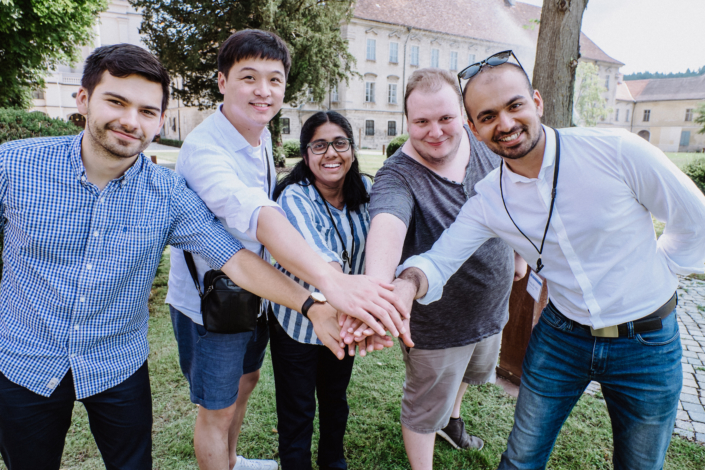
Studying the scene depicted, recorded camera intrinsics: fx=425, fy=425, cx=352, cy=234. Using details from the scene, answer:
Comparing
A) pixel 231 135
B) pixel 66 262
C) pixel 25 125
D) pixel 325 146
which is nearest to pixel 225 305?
pixel 66 262

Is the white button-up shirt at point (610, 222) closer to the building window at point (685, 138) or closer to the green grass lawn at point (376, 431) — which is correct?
the green grass lawn at point (376, 431)

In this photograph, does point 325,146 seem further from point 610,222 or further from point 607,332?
point 607,332

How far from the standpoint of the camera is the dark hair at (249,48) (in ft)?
7.91

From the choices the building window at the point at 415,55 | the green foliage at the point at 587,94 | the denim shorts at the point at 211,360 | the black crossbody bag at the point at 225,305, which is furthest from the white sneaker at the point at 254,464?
the building window at the point at 415,55

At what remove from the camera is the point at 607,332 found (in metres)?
1.96

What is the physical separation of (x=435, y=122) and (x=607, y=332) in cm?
139

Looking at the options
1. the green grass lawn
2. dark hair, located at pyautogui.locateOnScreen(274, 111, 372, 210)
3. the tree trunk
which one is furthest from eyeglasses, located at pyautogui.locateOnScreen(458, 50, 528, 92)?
the tree trunk

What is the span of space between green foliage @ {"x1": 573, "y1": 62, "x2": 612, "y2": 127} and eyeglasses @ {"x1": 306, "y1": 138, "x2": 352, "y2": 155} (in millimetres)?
40583

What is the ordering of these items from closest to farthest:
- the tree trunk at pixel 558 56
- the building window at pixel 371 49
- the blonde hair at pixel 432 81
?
the blonde hair at pixel 432 81 → the tree trunk at pixel 558 56 → the building window at pixel 371 49

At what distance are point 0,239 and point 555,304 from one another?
5.19 metres

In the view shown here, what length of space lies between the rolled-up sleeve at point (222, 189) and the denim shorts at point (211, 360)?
0.71 m

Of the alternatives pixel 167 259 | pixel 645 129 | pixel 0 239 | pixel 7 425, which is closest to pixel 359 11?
pixel 167 259

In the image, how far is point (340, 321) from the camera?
6.72 feet

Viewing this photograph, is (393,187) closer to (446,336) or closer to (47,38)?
(446,336)
